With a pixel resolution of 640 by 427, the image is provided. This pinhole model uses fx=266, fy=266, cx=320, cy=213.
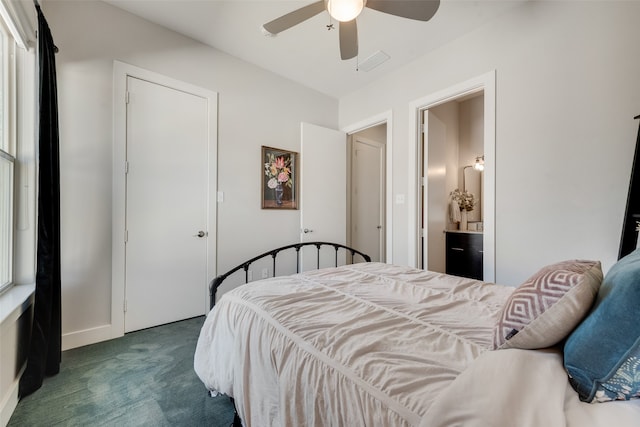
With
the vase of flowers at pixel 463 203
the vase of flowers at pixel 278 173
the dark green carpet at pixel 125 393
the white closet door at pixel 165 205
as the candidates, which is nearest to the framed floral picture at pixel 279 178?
the vase of flowers at pixel 278 173

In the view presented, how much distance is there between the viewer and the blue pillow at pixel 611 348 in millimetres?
545

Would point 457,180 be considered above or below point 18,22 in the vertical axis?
below

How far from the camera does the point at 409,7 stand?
1634mm

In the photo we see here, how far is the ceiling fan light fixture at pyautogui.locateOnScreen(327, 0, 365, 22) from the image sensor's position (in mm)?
1532

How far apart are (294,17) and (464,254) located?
316cm

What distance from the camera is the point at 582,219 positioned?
6.25 ft

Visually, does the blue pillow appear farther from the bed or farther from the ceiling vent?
the ceiling vent

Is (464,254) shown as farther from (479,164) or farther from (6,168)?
(6,168)

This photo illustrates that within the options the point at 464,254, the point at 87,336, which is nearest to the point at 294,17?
the point at 87,336

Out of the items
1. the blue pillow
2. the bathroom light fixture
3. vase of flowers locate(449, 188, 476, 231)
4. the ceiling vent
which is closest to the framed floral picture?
the ceiling vent

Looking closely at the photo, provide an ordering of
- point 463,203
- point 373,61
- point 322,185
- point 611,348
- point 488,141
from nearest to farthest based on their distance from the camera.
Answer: point 611,348 → point 488,141 → point 373,61 → point 322,185 → point 463,203

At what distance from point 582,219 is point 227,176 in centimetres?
310

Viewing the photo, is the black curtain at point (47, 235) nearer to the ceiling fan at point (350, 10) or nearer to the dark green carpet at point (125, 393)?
the dark green carpet at point (125, 393)

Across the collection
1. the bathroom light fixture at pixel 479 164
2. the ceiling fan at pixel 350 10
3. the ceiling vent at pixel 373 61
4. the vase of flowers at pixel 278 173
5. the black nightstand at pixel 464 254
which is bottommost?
the black nightstand at pixel 464 254
